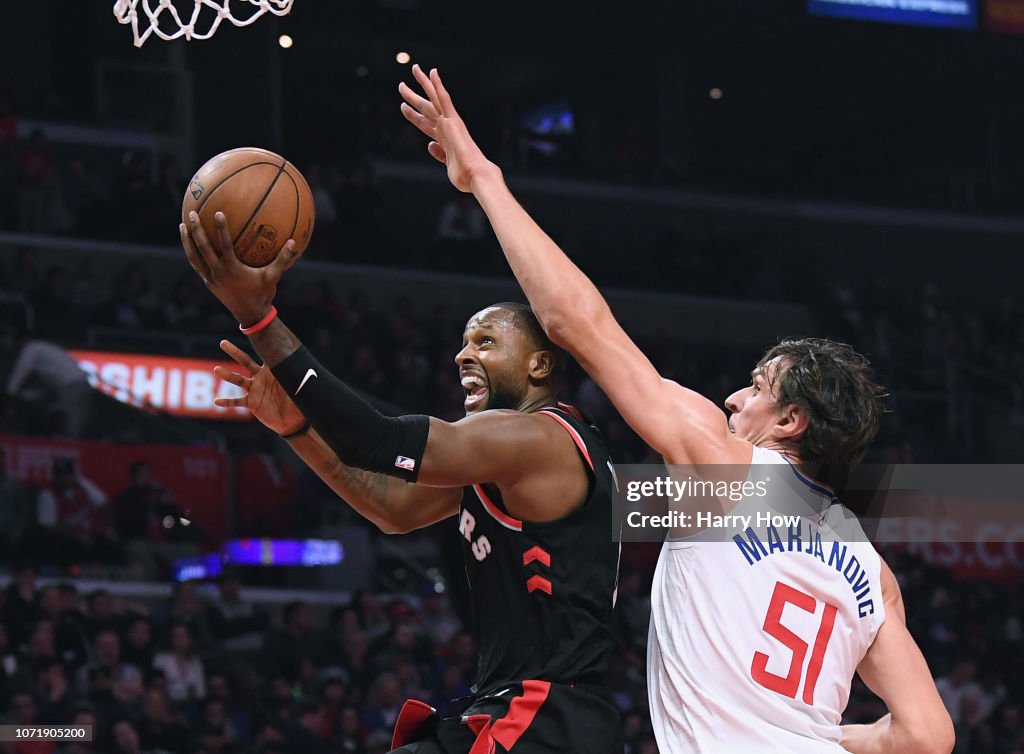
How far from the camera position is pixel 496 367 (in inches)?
155

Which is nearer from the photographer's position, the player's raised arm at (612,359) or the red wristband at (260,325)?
the player's raised arm at (612,359)

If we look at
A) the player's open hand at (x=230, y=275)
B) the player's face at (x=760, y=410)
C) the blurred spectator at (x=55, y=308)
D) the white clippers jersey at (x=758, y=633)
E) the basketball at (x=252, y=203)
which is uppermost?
the blurred spectator at (x=55, y=308)

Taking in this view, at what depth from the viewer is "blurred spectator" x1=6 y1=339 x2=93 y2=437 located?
11438 mm

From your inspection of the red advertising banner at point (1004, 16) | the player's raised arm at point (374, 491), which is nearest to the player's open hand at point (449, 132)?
the player's raised arm at point (374, 491)

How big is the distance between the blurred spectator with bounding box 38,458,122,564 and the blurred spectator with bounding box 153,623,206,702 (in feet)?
4.13

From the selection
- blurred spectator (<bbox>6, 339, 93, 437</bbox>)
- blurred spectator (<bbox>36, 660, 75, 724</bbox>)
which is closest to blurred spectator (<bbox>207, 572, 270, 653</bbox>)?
blurred spectator (<bbox>36, 660, 75, 724</bbox>)

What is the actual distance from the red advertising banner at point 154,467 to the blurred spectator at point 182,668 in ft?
6.03

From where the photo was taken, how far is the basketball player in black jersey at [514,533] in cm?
333

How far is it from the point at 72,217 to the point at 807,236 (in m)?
9.89

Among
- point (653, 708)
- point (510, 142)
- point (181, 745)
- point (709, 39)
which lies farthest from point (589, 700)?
point (510, 142)

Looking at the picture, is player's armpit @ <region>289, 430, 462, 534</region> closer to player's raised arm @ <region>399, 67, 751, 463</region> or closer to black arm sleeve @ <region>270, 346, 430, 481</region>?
black arm sleeve @ <region>270, 346, 430, 481</region>

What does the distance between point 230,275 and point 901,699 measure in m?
1.77

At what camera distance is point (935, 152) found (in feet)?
74.0

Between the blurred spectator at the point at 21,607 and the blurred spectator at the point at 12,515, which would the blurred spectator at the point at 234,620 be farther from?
the blurred spectator at the point at 12,515
